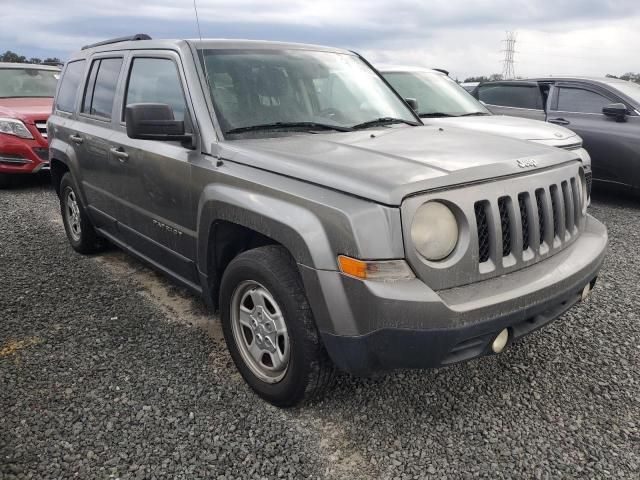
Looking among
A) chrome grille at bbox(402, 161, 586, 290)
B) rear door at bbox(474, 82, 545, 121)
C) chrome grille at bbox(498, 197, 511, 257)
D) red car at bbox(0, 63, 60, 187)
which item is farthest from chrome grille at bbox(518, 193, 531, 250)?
red car at bbox(0, 63, 60, 187)

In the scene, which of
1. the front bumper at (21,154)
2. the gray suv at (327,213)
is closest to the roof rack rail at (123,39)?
the gray suv at (327,213)

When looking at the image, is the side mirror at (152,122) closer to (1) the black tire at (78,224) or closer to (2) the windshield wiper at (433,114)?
(1) the black tire at (78,224)

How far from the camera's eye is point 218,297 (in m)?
3.11

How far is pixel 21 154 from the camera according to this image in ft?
25.9

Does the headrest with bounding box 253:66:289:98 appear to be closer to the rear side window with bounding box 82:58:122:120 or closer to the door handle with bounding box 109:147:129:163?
the door handle with bounding box 109:147:129:163

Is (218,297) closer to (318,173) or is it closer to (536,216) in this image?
(318,173)

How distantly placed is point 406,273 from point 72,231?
4.16 m

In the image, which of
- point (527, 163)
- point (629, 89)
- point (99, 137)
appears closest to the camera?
point (527, 163)

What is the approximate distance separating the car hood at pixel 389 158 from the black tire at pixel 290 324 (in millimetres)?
418

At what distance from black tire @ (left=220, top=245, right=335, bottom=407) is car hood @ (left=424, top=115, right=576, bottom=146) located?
378 cm

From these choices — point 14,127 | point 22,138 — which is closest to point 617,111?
point 22,138

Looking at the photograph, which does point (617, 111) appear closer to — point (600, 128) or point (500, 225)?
point (600, 128)

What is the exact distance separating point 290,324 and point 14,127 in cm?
730

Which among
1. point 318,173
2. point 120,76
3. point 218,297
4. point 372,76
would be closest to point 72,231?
point 120,76
